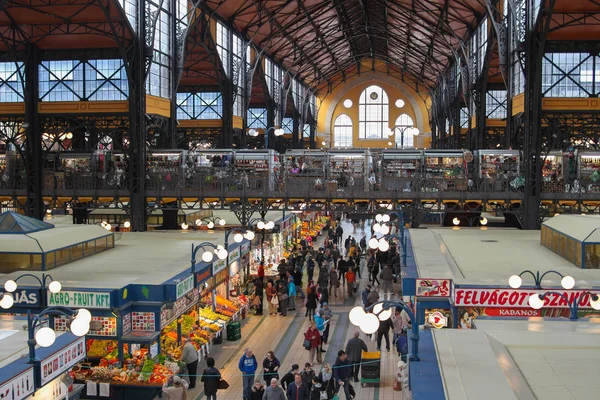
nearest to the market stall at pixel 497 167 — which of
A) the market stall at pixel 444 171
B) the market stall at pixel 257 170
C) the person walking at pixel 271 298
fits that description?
the market stall at pixel 444 171

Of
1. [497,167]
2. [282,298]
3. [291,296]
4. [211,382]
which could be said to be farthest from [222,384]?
[497,167]

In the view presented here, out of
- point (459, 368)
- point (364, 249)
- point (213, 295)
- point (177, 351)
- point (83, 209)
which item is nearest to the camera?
point (459, 368)

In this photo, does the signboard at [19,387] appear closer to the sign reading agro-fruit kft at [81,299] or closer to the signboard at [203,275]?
the sign reading agro-fruit kft at [81,299]

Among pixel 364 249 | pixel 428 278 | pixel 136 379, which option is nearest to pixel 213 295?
pixel 136 379

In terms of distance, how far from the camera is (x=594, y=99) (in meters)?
28.2

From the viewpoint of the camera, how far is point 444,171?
102ft

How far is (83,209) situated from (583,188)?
72.3ft

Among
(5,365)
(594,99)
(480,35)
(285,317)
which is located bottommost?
(285,317)

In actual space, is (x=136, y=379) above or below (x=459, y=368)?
below

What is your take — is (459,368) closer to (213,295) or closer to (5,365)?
(5,365)

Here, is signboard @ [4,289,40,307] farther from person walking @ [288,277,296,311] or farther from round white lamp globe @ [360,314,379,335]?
person walking @ [288,277,296,311]

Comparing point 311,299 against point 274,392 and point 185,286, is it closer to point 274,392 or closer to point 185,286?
point 185,286

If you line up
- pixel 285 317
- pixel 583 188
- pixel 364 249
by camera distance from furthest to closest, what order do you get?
pixel 364 249 < pixel 583 188 < pixel 285 317

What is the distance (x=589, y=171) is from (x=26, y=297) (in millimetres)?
24830
